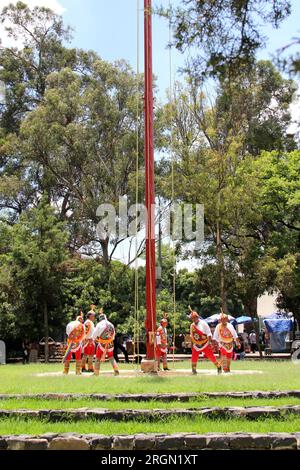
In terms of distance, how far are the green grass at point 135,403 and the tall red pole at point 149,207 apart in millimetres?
7229

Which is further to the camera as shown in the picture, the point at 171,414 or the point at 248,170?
the point at 248,170

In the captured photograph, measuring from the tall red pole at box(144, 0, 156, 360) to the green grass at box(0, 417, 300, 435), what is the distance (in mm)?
9088

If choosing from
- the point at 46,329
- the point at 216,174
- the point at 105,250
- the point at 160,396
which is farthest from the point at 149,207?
the point at 105,250

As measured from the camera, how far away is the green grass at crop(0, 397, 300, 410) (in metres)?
11.6

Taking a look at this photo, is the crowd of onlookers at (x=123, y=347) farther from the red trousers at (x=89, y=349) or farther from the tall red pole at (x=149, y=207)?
the tall red pole at (x=149, y=207)

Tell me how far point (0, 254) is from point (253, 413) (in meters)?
28.3

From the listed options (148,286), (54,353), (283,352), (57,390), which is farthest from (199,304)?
(57,390)

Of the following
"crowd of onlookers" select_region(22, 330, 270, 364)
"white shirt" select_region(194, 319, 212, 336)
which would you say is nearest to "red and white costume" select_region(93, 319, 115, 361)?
"white shirt" select_region(194, 319, 212, 336)

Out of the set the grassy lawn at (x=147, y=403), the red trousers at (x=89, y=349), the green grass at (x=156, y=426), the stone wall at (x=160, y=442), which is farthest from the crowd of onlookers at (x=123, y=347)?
the stone wall at (x=160, y=442)

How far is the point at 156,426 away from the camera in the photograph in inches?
394
